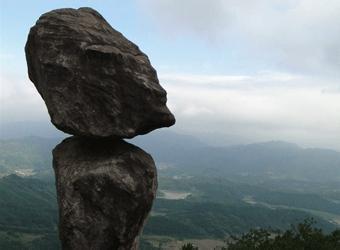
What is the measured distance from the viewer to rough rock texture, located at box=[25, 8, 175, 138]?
30688 mm

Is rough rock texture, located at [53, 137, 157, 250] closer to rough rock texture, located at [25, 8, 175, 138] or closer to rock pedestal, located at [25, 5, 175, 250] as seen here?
rock pedestal, located at [25, 5, 175, 250]

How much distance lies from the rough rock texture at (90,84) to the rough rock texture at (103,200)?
2389 mm

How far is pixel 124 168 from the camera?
3097 cm

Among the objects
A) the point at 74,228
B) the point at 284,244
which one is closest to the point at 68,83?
the point at 74,228

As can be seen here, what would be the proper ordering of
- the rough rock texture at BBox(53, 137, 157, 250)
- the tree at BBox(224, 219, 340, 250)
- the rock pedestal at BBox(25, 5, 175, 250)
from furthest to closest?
the tree at BBox(224, 219, 340, 250) → the rock pedestal at BBox(25, 5, 175, 250) → the rough rock texture at BBox(53, 137, 157, 250)

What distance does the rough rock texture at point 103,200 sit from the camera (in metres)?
29.8

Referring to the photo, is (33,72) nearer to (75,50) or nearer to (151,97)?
(75,50)

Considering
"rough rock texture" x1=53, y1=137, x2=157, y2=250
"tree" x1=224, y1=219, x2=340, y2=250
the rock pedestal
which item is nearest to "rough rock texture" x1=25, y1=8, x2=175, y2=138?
the rock pedestal

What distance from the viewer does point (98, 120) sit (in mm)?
30875

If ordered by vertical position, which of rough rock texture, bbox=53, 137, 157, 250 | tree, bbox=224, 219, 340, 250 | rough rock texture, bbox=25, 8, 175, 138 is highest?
rough rock texture, bbox=25, 8, 175, 138

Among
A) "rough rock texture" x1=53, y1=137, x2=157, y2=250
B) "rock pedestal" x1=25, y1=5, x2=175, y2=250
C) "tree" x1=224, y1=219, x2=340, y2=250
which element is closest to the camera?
"rough rock texture" x1=53, y1=137, x2=157, y2=250

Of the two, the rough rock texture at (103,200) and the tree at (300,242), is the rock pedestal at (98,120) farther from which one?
the tree at (300,242)

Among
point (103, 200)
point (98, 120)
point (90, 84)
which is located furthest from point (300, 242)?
point (90, 84)

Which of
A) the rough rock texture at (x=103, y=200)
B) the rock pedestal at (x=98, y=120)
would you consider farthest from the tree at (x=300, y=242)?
the rock pedestal at (x=98, y=120)
